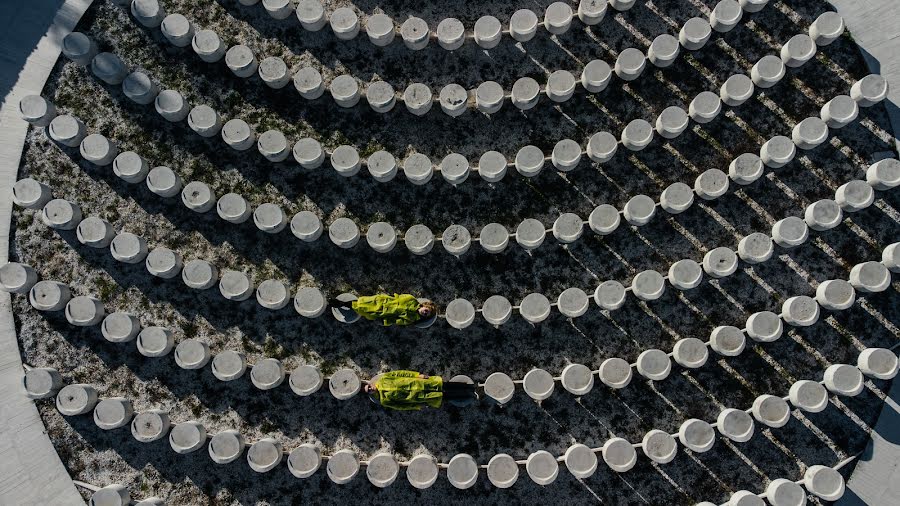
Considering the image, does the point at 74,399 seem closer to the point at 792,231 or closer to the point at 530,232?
the point at 530,232

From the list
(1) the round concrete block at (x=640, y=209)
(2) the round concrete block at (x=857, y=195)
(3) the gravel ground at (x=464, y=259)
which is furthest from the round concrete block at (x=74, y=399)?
(2) the round concrete block at (x=857, y=195)

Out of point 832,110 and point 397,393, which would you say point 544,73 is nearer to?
point 832,110

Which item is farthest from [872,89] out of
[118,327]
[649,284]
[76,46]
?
[76,46]

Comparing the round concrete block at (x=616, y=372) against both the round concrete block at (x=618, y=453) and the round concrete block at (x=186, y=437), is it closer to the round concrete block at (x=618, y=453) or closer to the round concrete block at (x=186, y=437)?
the round concrete block at (x=618, y=453)

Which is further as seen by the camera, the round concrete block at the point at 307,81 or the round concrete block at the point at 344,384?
the round concrete block at the point at 307,81

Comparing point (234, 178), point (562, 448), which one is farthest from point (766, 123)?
point (234, 178)
